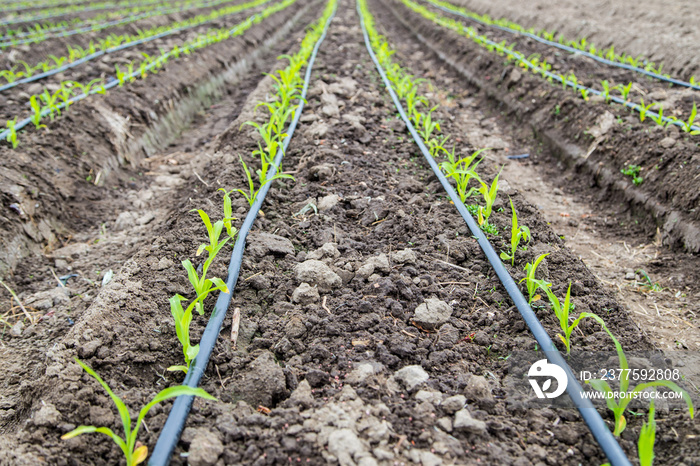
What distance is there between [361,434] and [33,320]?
1.99 m

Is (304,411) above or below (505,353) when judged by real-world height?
below

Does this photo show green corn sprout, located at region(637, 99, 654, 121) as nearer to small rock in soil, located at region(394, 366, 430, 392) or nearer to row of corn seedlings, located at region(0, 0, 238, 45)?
small rock in soil, located at region(394, 366, 430, 392)

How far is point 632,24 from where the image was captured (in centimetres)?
693

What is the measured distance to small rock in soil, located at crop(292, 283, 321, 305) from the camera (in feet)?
6.49

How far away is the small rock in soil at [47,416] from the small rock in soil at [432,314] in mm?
1343

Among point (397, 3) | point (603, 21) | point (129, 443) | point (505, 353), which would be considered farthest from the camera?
point (397, 3)

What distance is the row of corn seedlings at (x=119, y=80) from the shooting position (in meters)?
3.41

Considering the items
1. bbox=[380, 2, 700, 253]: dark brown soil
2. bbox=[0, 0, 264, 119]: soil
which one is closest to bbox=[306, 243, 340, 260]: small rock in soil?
bbox=[380, 2, 700, 253]: dark brown soil

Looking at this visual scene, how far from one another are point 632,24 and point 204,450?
8492 mm

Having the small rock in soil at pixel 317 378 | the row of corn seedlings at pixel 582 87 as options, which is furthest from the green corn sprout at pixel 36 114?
the row of corn seedlings at pixel 582 87

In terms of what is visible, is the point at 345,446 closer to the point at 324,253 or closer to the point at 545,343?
the point at 545,343

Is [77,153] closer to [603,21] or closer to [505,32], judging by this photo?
[505,32]

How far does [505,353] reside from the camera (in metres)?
1.74

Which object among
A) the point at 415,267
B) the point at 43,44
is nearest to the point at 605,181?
the point at 415,267
